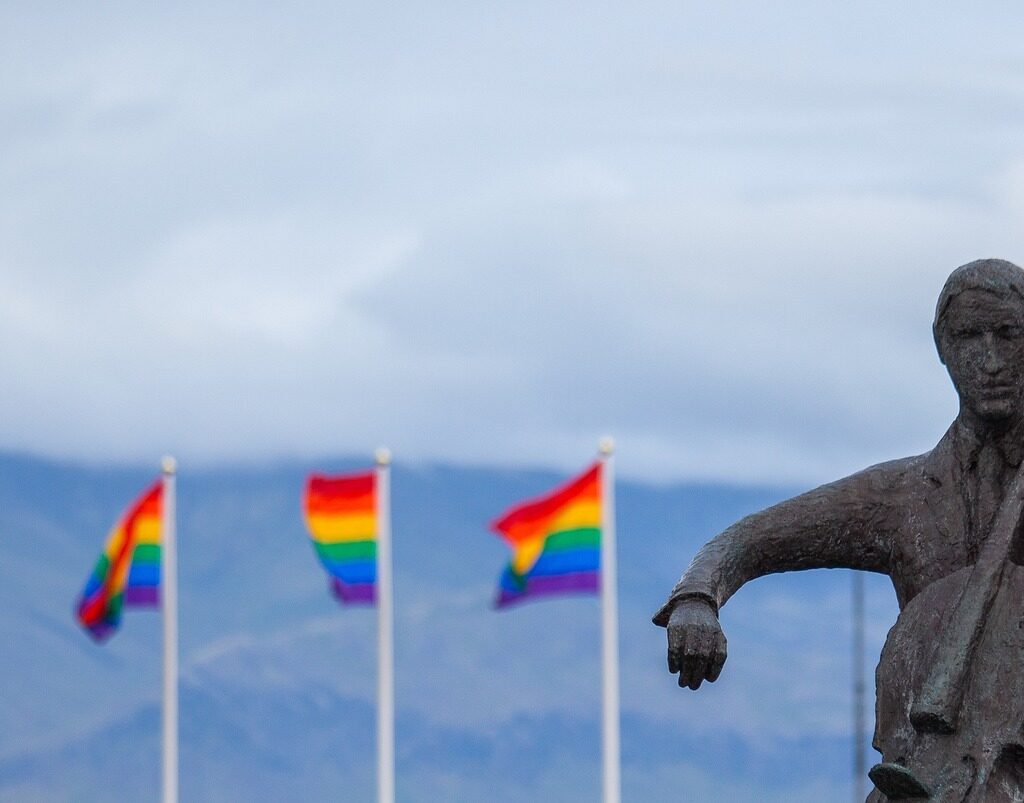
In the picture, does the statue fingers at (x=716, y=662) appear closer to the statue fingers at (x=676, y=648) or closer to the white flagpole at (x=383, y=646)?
the statue fingers at (x=676, y=648)

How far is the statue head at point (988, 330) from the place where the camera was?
9711 millimetres

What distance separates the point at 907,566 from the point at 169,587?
32.0m

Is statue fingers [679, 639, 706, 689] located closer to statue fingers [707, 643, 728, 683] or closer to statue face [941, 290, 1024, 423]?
statue fingers [707, 643, 728, 683]

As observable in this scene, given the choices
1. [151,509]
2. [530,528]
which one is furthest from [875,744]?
[151,509]

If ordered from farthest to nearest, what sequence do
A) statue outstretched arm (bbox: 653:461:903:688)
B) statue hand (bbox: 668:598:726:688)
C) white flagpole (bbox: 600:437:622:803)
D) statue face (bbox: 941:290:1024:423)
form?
white flagpole (bbox: 600:437:622:803) → statue outstretched arm (bbox: 653:461:903:688) → statue face (bbox: 941:290:1024:423) → statue hand (bbox: 668:598:726:688)

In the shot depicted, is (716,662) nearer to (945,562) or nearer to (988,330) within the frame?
(945,562)

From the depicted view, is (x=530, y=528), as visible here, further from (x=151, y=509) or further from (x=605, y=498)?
(x=151, y=509)

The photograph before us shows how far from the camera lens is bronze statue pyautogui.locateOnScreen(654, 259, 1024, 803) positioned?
370 inches

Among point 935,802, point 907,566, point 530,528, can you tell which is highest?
Result: point 530,528

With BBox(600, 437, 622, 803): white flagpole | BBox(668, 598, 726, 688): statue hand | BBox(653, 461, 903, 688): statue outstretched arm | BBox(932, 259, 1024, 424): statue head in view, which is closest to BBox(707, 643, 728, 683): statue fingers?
BBox(668, 598, 726, 688): statue hand

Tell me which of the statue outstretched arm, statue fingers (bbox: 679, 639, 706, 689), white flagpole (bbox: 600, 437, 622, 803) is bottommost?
statue fingers (bbox: 679, 639, 706, 689)

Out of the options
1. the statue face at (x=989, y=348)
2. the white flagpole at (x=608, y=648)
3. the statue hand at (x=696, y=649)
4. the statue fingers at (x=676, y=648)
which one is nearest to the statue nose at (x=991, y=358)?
the statue face at (x=989, y=348)

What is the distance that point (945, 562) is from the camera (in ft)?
32.8

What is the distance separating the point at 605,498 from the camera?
1442 inches
